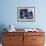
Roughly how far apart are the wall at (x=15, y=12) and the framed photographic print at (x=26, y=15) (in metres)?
0.10

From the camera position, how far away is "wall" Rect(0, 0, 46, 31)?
4.42 meters

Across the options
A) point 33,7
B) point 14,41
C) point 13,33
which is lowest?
point 14,41

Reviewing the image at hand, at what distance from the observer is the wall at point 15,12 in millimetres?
4418

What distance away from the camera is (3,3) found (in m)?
4.42

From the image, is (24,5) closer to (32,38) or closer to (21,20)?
(21,20)

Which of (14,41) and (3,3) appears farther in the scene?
(3,3)

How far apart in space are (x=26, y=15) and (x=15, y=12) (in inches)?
15.2

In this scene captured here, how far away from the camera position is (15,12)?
175 inches

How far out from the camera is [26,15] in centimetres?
446

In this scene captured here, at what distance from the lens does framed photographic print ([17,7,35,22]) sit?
174 inches

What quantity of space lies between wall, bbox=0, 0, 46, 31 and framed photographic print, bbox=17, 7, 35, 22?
101 mm

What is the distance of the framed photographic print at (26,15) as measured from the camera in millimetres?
4426

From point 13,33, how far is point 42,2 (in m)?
1.45

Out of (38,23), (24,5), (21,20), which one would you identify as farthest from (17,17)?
(38,23)
